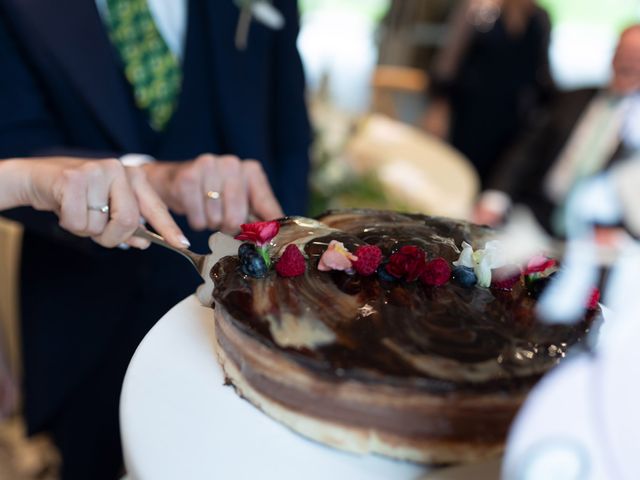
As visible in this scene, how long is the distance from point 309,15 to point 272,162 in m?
3.50

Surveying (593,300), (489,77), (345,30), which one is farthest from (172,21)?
(345,30)

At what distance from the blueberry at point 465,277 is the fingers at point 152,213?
0.95 ft

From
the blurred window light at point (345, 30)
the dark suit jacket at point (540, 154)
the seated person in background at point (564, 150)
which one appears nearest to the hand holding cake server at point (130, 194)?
the seated person in background at point (564, 150)

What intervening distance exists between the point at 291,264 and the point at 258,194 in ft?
0.94

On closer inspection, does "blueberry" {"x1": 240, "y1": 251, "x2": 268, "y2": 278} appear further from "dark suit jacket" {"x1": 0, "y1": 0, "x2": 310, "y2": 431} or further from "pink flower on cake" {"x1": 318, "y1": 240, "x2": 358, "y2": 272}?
"dark suit jacket" {"x1": 0, "y1": 0, "x2": 310, "y2": 431}

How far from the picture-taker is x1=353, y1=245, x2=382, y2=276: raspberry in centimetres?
57

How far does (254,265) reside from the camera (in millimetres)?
556

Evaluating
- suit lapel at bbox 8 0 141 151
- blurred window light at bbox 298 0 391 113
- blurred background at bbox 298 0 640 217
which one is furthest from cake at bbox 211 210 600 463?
blurred window light at bbox 298 0 391 113

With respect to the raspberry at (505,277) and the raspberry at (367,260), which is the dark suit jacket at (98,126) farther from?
the raspberry at (505,277)

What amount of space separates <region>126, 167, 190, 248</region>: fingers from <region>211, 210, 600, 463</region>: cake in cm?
11

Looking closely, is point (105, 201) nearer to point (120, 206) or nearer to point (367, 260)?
Result: point (120, 206)

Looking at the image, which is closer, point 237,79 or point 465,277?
point 465,277

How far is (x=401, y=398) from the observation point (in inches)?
18.2

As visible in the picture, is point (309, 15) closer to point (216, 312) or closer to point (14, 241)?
point (14, 241)
